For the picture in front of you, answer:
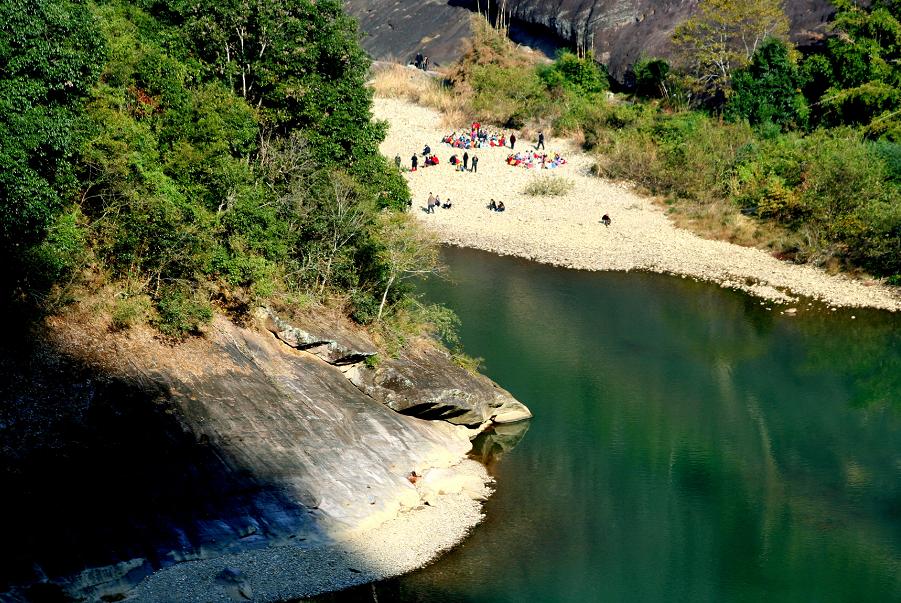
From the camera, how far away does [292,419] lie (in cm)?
3606

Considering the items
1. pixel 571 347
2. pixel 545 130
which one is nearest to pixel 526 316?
pixel 571 347

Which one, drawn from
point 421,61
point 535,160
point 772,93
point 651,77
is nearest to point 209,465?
point 535,160

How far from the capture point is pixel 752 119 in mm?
82500

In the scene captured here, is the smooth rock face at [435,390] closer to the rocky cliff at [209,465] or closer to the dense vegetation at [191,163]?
the rocky cliff at [209,465]

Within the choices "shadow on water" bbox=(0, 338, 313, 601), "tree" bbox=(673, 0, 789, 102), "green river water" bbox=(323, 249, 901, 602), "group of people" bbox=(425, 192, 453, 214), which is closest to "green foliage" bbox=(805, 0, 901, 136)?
"tree" bbox=(673, 0, 789, 102)

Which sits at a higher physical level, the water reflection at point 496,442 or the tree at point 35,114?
the tree at point 35,114

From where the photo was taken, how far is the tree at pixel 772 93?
3214 inches

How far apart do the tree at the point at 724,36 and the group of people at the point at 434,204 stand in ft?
88.9

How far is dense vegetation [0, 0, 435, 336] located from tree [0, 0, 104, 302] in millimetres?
53

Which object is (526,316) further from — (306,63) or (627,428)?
(306,63)

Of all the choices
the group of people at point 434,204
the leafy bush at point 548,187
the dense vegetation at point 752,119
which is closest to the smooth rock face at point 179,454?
the group of people at point 434,204

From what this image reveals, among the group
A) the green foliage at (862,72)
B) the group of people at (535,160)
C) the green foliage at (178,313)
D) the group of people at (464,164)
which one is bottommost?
the green foliage at (178,313)

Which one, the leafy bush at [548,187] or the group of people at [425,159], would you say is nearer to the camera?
the leafy bush at [548,187]

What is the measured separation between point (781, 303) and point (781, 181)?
574 inches
